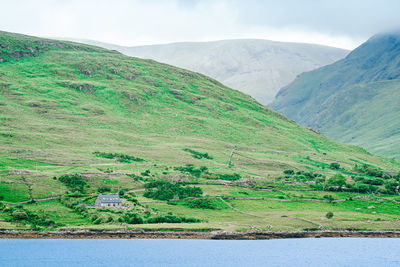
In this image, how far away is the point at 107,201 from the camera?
142125 millimetres

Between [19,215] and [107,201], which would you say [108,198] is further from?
[19,215]

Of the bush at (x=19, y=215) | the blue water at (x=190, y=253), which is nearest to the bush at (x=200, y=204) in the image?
the blue water at (x=190, y=253)

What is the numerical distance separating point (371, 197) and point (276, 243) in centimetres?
8131

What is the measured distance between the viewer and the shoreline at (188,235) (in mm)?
116250

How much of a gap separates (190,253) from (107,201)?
43.0m

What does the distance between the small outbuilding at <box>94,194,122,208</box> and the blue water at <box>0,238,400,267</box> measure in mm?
26091

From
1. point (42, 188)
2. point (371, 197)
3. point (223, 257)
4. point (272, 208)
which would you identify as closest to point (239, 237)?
point (223, 257)

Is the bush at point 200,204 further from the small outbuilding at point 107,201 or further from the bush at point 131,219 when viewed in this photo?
the bush at point 131,219

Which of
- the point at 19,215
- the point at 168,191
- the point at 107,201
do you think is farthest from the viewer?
the point at 168,191

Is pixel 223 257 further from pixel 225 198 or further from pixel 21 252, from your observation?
pixel 225 198

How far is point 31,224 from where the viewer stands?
121312 mm

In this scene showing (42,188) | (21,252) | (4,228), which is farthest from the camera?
(42,188)

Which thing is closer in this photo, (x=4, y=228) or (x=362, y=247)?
(x=4, y=228)

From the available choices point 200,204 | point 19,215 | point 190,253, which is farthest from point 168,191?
point 190,253
